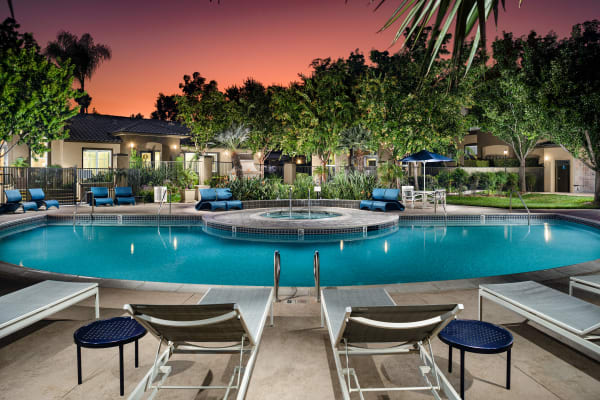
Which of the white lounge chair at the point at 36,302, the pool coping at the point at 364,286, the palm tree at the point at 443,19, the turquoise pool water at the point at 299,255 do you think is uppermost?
the palm tree at the point at 443,19

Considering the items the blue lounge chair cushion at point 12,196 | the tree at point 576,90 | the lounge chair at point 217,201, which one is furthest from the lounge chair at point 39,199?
the tree at point 576,90

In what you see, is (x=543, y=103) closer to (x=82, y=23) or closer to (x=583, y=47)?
(x=583, y=47)

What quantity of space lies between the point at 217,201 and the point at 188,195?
4459 mm

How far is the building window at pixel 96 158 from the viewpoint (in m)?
22.5

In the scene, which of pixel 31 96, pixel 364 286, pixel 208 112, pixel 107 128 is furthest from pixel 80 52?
pixel 364 286

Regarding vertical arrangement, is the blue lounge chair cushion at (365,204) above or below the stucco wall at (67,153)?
below

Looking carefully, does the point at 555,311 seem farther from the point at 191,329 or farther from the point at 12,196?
the point at 12,196

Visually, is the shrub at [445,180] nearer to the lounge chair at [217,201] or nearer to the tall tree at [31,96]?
the lounge chair at [217,201]

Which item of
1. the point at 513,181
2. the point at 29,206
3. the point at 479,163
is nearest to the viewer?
the point at 29,206

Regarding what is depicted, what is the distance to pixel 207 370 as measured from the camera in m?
2.64

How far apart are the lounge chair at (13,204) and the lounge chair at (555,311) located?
52.5 ft

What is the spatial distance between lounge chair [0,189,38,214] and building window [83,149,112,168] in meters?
8.97

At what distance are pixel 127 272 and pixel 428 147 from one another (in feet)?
50.5

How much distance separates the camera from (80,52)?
32.4m
